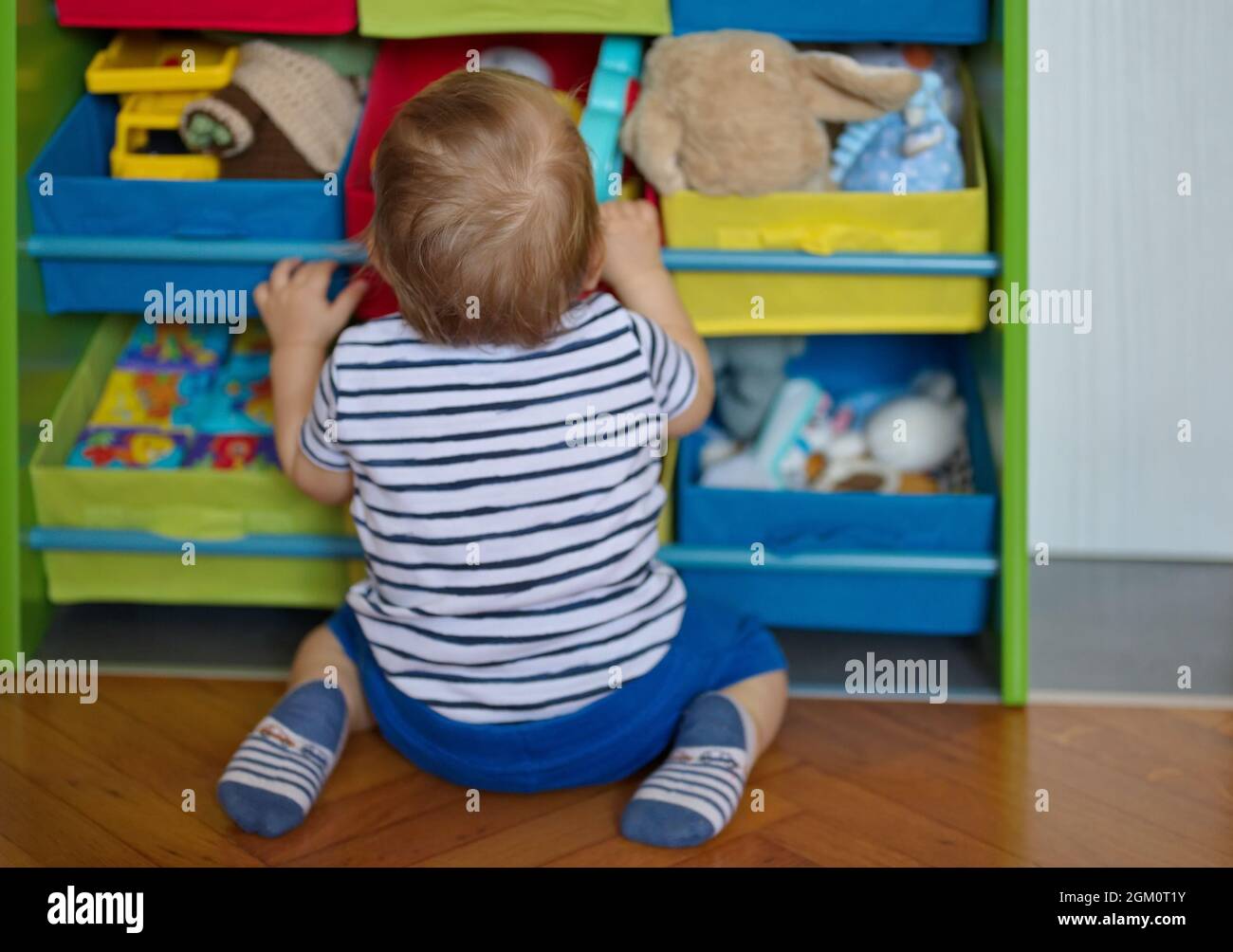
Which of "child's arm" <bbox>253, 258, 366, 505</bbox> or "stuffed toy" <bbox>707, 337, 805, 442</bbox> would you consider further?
"stuffed toy" <bbox>707, 337, 805, 442</bbox>

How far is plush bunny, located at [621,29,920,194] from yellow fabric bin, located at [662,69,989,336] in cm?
3

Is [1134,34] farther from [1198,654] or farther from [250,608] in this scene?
[250,608]

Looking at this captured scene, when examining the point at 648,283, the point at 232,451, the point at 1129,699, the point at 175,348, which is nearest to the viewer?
the point at 648,283

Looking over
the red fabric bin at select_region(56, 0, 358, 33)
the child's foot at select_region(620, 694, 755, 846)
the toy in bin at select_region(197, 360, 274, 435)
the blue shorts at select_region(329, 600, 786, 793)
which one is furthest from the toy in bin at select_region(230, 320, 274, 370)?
the child's foot at select_region(620, 694, 755, 846)

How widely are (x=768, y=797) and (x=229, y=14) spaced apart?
971 millimetres

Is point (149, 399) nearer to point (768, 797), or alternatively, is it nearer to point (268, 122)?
point (268, 122)

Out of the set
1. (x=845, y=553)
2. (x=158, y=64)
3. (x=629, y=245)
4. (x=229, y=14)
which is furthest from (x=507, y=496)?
(x=158, y=64)

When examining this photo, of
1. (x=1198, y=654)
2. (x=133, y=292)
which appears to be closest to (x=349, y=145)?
(x=133, y=292)

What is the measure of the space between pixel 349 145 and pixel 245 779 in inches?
27.6

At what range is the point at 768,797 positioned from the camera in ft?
4.57

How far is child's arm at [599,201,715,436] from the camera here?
1.46 m

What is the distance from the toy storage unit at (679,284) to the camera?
154 cm

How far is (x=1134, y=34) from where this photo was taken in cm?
183

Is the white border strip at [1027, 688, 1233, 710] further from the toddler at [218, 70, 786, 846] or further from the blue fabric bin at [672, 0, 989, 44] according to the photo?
the blue fabric bin at [672, 0, 989, 44]
